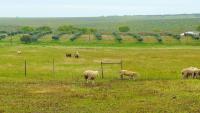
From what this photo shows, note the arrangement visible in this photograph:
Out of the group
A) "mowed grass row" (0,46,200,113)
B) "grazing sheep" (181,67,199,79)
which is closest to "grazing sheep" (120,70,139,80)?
"mowed grass row" (0,46,200,113)

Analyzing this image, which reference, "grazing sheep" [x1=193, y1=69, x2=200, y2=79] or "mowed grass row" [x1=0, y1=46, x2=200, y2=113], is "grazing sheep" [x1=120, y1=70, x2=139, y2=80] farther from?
"grazing sheep" [x1=193, y1=69, x2=200, y2=79]

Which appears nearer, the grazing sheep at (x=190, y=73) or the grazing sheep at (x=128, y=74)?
the grazing sheep at (x=128, y=74)

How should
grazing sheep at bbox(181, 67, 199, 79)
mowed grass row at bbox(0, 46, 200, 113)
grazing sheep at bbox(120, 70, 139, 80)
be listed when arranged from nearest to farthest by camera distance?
mowed grass row at bbox(0, 46, 200, 113)
grazing sheep at bbox(120, 70, 139, 80)
grazing sheep at bbox(181, 67, 199, 79)

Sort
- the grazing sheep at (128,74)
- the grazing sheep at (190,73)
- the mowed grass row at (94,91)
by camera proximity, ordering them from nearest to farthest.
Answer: the mowed grass row at (94,91), the grazing sheep at (128,74), the grazing sheep at (190,73)

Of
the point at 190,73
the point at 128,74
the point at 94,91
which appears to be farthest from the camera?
the point at 190,73

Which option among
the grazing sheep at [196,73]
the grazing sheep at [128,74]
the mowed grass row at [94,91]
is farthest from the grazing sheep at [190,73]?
the grazing sheep at [128,74]

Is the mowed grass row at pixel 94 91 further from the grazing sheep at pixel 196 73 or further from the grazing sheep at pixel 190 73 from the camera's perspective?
the grazing sheep at pixel 196 73

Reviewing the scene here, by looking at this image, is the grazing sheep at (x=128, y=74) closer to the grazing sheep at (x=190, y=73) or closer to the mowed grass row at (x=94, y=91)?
the mowed grass row at (x=94, y=91)

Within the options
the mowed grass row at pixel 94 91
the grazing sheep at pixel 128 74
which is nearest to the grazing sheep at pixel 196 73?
the mowed grass row at pixel 94 91

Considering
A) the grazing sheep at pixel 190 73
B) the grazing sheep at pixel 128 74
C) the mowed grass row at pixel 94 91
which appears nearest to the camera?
the mowed grass row at pixel 94 91

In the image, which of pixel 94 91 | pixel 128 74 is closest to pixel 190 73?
pixel 128 74

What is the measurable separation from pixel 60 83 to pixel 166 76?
9.72 metres

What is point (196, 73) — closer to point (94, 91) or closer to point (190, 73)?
point (190, 73)

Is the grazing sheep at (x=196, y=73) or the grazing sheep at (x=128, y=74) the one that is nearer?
the grazing sheep at (x=128, y=74)
